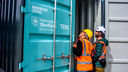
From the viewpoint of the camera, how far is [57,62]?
10.7 feet

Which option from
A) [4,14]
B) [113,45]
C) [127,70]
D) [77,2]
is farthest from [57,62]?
[77,2]

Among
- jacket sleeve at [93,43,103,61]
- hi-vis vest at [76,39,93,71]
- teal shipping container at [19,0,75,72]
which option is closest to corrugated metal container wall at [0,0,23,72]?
teal shipping container at [19,0,75,72]

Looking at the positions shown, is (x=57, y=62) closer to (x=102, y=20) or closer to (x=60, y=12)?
(x=60, y=12)

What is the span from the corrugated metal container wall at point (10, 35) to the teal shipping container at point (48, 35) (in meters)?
0.09

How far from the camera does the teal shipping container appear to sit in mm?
2658

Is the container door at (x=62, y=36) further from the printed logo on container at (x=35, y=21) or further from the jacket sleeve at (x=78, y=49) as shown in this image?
the printed logo on container at (x=35, y=21)

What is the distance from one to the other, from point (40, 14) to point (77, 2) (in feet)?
10.3

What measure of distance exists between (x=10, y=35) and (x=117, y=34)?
2811 millimetres

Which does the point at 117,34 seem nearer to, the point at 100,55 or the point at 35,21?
the point at 100,55

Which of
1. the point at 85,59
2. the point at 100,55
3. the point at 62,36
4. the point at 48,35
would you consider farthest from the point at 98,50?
the point at 48,35

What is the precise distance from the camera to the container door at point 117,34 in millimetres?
4324

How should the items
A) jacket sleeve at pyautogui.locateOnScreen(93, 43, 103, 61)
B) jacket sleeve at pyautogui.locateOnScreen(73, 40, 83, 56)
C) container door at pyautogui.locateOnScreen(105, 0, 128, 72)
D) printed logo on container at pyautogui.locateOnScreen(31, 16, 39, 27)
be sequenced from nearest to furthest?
printed logo on container at pyautogui.locateOnScreen(31, 16, 39, 27) < jacket sleeve at pyautogui.locateOnScreen(73, 40, 83, 56) < jacket sleeve at pyautogui.locateOnScreen(93, 43, 103, 61) < container door at pyautogui.locateOnScreen(105, 0, 128, 72)

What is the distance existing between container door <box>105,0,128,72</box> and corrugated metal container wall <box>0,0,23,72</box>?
101 inches

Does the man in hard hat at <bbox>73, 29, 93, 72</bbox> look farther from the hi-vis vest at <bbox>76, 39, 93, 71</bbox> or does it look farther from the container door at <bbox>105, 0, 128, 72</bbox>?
Result: the container door at <bbox>105, 0, 128, 72</bbox>
